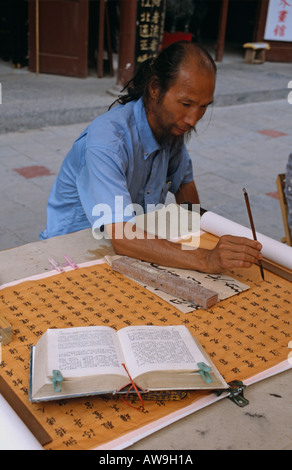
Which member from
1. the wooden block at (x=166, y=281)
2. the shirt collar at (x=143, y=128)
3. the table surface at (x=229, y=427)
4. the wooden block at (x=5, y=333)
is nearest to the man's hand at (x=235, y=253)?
the wooden block at (x=166, y=281)

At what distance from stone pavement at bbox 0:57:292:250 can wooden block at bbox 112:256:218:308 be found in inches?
72.0

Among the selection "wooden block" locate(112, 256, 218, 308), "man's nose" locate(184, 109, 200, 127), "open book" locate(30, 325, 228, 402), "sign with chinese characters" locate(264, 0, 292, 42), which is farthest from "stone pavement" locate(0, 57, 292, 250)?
"open book" locate(30, 325, 228, 402)

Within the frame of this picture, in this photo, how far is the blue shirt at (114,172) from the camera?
175 cm

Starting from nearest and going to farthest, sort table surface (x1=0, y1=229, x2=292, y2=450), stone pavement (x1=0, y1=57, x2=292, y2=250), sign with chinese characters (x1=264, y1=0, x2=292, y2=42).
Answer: table surface (x1=0, y1=229, x2=292, y2=450) < stone pavement (x1=0, y1=57, x2=292, y2=250) < sign with chinese characters (x1=264, y1=0, x2=292, y2=42)

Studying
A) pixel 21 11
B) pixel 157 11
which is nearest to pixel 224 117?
pixel 157 11

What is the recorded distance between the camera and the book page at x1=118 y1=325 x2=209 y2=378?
116 cm

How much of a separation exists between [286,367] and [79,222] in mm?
1062

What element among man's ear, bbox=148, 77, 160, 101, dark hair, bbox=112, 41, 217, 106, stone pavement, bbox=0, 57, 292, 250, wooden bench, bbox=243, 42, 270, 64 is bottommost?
stone pavement, bbox=0, 57, 292, 250

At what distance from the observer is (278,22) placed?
8.52 metres

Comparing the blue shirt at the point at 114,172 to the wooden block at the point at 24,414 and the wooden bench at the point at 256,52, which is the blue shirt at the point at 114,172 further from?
the wooden bench at the point at 256,52

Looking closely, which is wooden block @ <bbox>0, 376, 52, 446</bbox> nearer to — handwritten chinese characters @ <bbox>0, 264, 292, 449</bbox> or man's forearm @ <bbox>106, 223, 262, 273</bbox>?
handwritten chinese characters @ <bbox>0, 264, 292, 449</bbox>

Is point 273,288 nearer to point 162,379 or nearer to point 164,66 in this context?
point 162,379

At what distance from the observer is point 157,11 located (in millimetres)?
6020

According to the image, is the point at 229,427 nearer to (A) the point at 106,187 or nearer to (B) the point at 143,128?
(A) the point at 106,187
